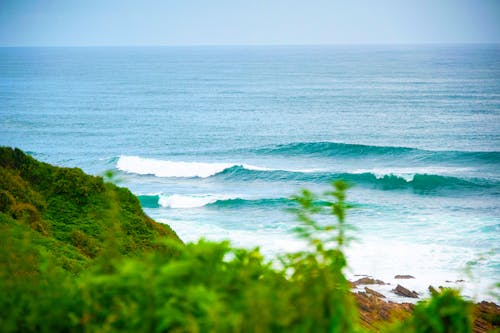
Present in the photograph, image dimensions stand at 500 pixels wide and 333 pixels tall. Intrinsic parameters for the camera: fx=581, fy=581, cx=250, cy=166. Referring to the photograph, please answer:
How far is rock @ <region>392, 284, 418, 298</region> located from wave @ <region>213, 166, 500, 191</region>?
72.3 feet

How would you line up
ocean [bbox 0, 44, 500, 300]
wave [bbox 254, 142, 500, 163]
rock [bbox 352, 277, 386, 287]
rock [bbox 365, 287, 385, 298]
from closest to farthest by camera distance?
1. rock [bbox 365, 287, 385, 298]
2. rock [bbox 352, 277, 386, 287]
3. ocean [bbox 0, 44, 500, 300]
4. wave [bbox 254, 142, 500, 163]

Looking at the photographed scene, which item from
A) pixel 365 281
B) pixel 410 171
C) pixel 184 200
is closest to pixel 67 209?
pixel 365 281

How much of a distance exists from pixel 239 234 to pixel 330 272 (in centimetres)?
2982

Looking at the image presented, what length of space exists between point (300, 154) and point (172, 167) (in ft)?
43.8

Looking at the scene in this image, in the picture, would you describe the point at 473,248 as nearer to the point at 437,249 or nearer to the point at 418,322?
the point at 437,249

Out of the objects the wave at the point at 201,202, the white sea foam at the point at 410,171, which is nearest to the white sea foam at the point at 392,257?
the wave at the point at 201,202

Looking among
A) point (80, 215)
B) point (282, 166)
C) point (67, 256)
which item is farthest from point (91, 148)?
point (67, 256)

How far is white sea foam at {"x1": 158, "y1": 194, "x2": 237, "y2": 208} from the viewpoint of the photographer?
41188 millimetres

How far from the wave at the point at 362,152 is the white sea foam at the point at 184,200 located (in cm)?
1772

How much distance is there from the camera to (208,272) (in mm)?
4605

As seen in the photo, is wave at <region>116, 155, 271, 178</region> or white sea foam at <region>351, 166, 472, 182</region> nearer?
white sea foam at <region>351, 166, 472, 182</region>

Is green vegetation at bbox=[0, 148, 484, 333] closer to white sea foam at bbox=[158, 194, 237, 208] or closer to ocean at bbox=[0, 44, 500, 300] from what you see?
ocean at bbox=[0, 44, 500, 300]

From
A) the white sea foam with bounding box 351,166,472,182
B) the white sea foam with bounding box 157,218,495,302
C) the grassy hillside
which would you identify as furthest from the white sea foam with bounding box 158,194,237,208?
the grassy hillside

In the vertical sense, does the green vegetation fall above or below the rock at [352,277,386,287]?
above
